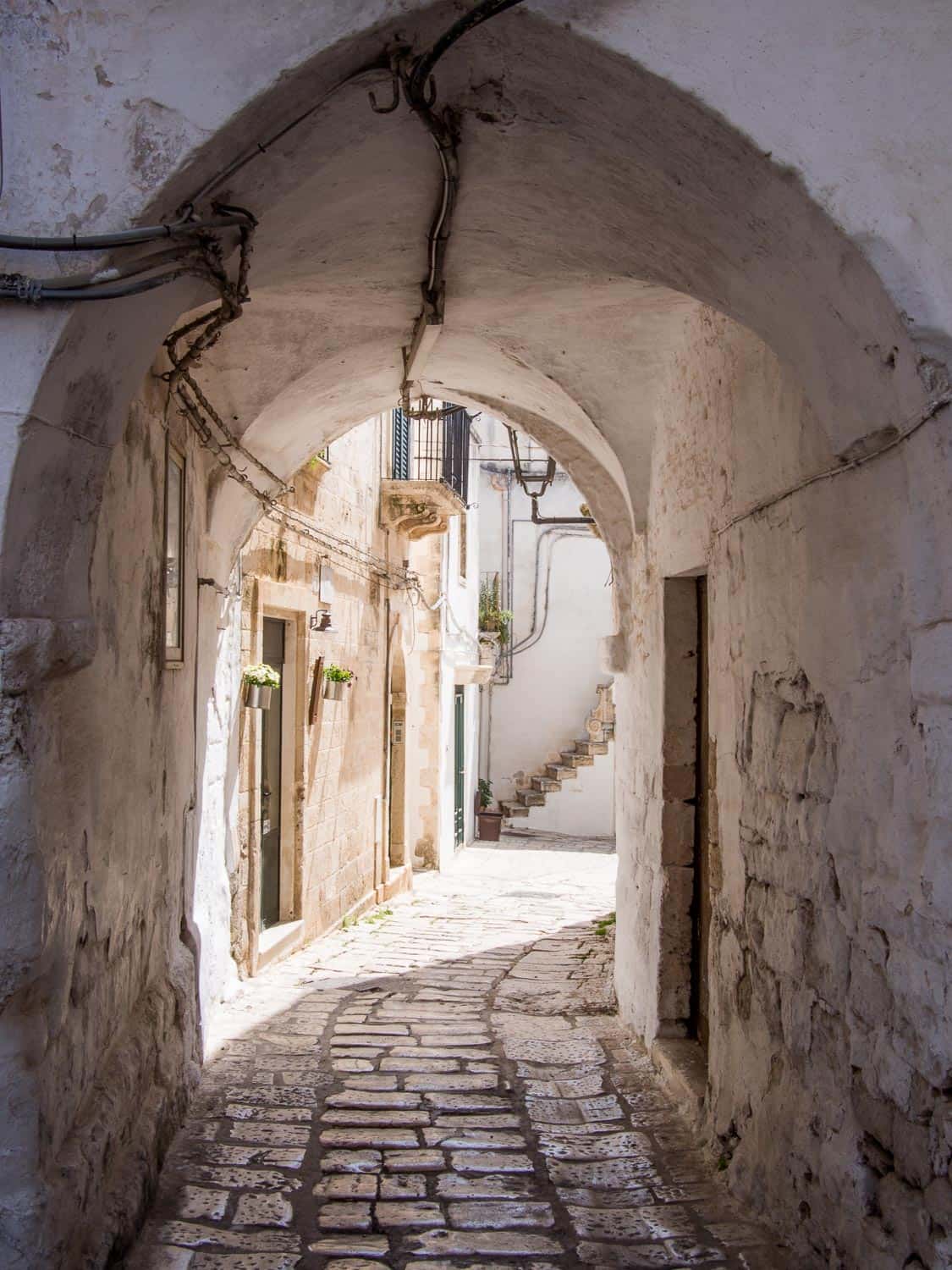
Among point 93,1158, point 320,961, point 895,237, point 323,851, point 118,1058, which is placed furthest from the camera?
point 323,851

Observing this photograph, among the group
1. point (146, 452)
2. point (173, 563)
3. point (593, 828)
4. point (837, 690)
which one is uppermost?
point (146, 452)

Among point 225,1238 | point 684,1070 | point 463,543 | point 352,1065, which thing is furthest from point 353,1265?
point 463,543

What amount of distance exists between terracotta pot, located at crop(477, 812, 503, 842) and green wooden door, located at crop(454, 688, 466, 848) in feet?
5.60

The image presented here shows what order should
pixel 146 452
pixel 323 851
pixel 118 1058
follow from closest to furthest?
pixel 118 1058 < pixel 146 452 < pixel 323 851

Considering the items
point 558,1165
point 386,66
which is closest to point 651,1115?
point 558,1165

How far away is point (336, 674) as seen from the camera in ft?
29.6

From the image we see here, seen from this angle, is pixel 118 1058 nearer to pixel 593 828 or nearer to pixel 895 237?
pixel 895 237

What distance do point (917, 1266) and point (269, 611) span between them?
6.23 m

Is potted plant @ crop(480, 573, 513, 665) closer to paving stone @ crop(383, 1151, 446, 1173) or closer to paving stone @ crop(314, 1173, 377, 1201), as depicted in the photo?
paving stone @ crop(383, 1151, 446, 1173)

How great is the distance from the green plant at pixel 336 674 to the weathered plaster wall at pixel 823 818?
4524mm

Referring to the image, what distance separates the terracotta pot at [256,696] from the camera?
23.0ft

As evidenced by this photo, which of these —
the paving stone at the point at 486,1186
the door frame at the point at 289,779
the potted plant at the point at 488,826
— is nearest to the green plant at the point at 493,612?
the potted plant at the point at 488,826

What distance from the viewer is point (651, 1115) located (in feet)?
15.3

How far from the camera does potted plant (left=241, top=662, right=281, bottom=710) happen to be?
272 inches
